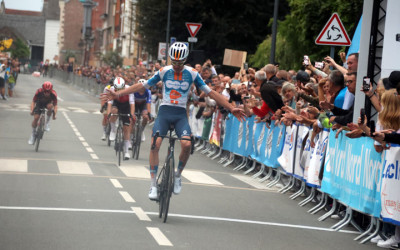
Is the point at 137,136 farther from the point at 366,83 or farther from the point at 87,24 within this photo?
the point at 87,24

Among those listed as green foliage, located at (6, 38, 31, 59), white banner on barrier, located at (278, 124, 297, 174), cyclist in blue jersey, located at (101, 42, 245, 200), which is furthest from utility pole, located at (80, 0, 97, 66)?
cyclist in blue jersey, located at (101, 42, 245, 200)

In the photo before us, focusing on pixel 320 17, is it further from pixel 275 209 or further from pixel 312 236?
pixel 312 236

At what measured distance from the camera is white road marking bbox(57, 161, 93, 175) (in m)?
16.6

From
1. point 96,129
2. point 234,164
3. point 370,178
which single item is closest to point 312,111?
point 370,178

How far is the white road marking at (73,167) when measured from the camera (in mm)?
16608

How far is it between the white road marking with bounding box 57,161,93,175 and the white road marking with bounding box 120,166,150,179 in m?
0.70

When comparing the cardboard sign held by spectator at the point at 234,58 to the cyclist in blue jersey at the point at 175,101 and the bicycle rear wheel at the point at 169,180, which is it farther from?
the bicycle rear wheel at the point at 169,180

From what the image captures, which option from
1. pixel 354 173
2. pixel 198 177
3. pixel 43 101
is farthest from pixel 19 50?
pixel 354 173

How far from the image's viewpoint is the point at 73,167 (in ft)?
57.3

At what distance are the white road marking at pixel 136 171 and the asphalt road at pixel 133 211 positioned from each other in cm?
2

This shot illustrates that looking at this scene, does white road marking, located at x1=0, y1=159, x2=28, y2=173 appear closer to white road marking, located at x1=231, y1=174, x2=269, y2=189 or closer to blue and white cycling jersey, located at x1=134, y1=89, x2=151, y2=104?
blue and white cycling jersey, located at x1=134, y1=89, x2=151, y2=104

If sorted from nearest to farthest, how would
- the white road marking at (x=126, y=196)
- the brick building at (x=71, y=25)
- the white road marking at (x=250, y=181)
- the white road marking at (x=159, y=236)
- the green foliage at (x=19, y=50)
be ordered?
the white road marking at (x=159, y=236)
the white road marking at (x=126, y=196)
the white road marking at (x=250, y=181)
the green foliage at (x=19, y=50)
the brick building at (x=71, y=25)

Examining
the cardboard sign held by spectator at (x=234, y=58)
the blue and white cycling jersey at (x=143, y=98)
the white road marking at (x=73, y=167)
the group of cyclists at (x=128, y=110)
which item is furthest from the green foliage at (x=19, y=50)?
the white road marking at (x=73, y=167)

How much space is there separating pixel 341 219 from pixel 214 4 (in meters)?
35.9
